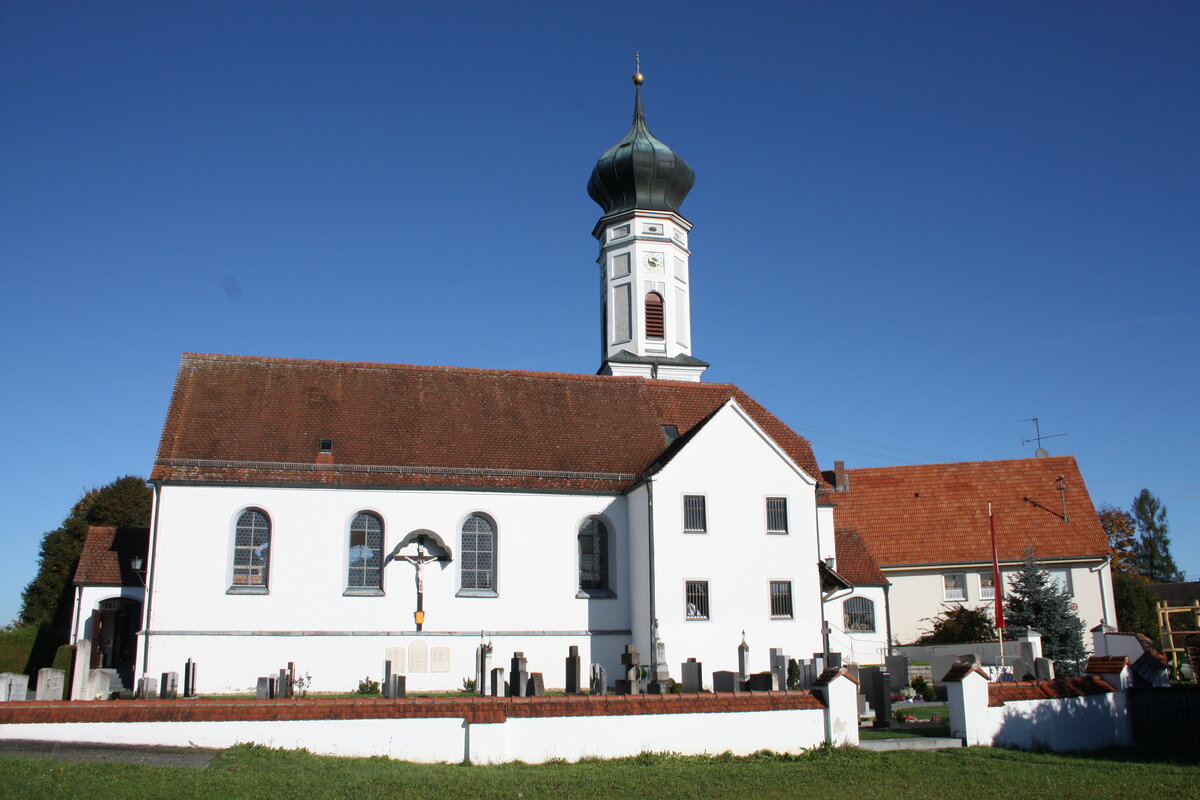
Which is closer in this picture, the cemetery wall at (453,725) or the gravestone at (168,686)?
the cemetery wall at (453,725)

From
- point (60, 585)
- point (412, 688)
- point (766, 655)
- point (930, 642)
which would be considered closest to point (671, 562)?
point (766, 655)

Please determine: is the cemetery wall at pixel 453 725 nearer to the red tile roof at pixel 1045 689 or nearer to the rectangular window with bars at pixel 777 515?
the red tile roof at pixel 1045 689

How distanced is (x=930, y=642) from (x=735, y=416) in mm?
14876

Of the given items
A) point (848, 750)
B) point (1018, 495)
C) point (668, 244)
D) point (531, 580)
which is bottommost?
point (848, 750)

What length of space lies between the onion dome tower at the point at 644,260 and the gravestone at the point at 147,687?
863 inches

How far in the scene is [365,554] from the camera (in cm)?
2948

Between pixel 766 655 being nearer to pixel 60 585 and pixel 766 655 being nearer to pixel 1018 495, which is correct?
pixel 1018 495

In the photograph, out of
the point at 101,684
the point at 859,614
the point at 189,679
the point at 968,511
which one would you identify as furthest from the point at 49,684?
the point at 968,511

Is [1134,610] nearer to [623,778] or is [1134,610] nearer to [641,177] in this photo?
[641,177]

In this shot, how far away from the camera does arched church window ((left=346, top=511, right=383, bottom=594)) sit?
29203 mm

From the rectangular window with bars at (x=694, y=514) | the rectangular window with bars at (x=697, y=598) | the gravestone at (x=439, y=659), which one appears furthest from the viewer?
the rectangular window with bars at (x=694, y=514)

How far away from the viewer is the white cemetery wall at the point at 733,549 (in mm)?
29484

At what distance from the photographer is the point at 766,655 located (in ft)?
96.8

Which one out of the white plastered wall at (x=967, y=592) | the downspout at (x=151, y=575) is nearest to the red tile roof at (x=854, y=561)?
the white plastered wall at (x=967, y=592)
